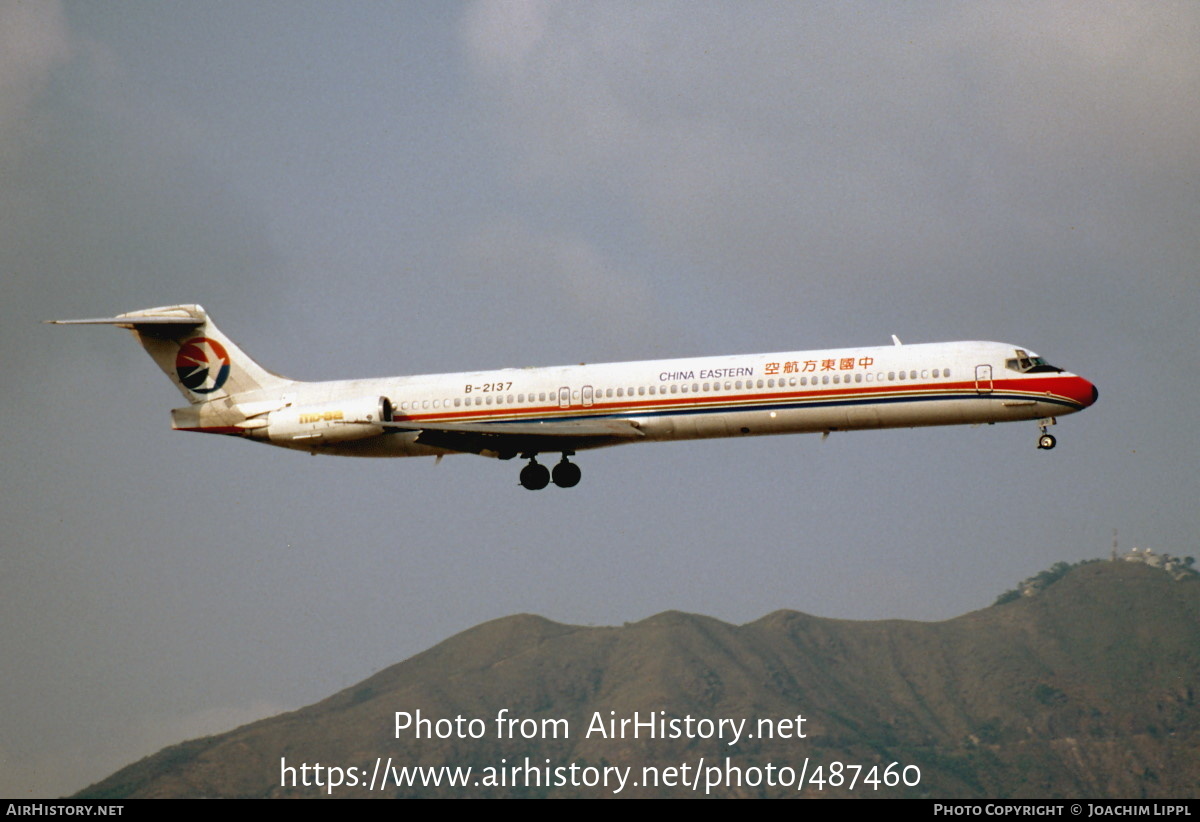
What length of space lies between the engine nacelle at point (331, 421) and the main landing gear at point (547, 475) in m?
4.72

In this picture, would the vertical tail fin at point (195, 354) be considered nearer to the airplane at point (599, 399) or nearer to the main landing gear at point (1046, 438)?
the airplane at point (599, 399)

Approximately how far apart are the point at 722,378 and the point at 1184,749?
6812 inches

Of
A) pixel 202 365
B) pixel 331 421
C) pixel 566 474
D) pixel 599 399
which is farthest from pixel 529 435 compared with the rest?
pixel 202 365

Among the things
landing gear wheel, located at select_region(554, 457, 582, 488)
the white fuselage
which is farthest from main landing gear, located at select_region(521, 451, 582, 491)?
the white fuselage

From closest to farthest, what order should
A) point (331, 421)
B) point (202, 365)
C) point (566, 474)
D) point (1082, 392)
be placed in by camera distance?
point (1082, 392) → point (331, 421) → point (566, 474) → point (202, 365)

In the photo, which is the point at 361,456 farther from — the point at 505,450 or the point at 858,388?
the point at 858,388

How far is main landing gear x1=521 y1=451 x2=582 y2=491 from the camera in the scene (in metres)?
49.0

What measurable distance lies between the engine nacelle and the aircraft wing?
0.70 meters

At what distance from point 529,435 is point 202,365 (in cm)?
1357

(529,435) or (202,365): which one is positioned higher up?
(202,365)

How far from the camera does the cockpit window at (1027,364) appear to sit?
4303 centimetres

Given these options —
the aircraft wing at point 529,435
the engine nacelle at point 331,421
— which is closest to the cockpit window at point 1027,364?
the aircraft wing at point 529,435

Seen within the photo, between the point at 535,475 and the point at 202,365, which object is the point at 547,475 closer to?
the point at 535,475

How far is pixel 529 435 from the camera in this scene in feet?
151
